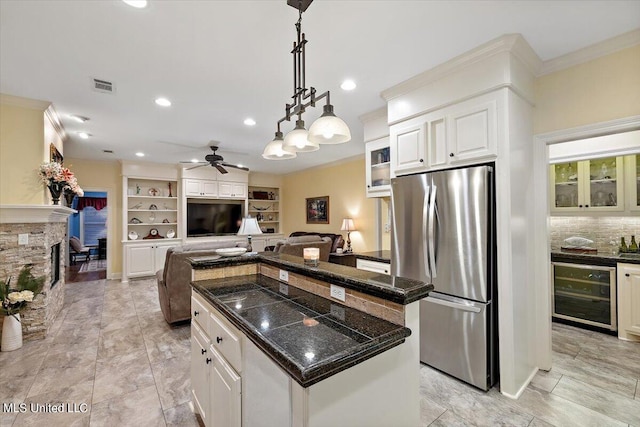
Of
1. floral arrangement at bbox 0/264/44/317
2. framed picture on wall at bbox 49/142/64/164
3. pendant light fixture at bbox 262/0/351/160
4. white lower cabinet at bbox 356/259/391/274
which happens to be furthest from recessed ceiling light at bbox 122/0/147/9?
floral arrangement at bbox 0/264/44/317

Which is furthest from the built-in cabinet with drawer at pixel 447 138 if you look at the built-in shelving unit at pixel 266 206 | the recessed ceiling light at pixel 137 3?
the built-in shelving unit at pixel 266 206

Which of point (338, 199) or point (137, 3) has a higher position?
point (137, 3)

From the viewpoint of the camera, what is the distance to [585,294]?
347 centimetres

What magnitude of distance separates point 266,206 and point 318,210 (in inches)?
91.1

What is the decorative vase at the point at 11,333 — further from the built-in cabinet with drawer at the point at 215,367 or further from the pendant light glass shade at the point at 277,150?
the pendant light glass shade at the point at 277,150

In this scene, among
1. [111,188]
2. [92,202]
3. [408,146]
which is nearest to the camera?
[408,146]

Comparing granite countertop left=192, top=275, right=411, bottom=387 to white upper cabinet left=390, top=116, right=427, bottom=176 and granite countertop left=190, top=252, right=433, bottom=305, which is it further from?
white upper cabinet left=390, top=116, right=427, bottom=176

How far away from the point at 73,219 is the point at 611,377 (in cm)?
1328

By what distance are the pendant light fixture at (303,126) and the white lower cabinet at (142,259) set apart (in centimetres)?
552

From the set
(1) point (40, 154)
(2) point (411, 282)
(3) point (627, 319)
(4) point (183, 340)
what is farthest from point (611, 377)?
(1) point (40, 154)

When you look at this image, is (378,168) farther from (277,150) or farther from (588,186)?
(588,186)

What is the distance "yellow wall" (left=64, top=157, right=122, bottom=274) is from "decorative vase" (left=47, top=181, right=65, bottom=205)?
11.0 feet

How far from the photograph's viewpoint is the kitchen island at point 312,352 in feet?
3.39

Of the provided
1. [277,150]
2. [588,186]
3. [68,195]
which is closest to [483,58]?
[277,150]
